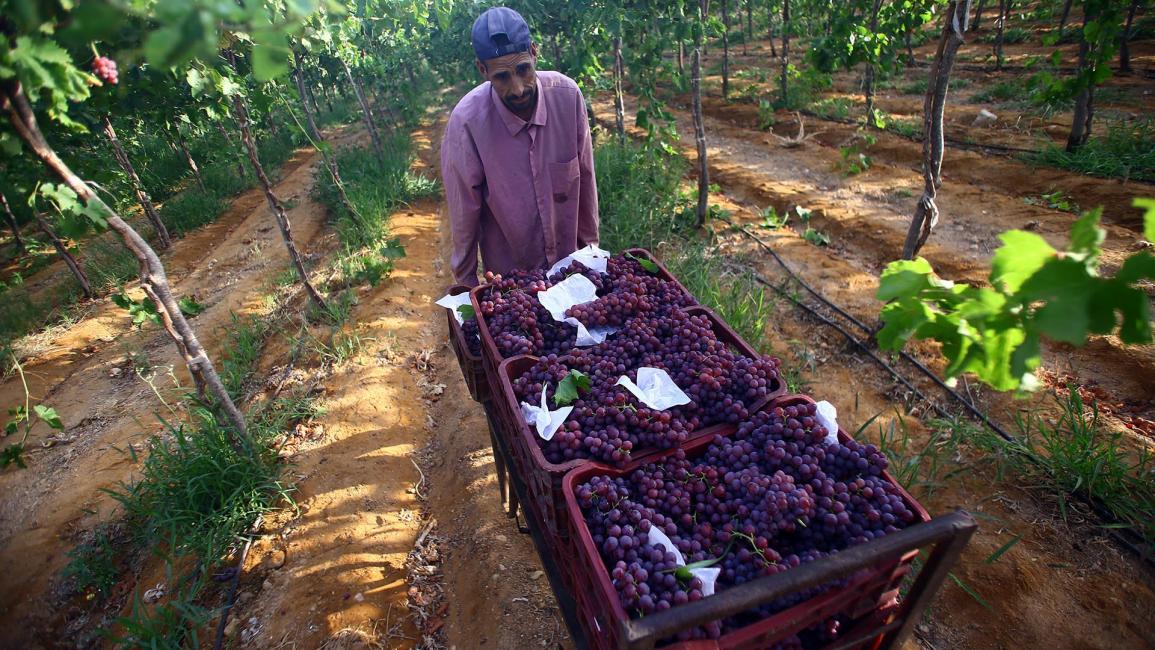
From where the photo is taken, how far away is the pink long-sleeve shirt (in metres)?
2.58

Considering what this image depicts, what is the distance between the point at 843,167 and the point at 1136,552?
625 centimetres

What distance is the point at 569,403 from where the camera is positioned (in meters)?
1.57

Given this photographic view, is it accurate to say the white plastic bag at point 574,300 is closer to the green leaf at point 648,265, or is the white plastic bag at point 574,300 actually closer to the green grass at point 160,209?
the green leaf at point 648,265

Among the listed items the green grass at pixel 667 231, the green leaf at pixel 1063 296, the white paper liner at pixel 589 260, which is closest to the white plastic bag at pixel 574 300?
the white paper liner at pixel 589 260

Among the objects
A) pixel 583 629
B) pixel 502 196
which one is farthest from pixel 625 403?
pixel 502 196

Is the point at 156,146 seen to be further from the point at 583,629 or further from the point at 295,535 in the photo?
the point at 583,629

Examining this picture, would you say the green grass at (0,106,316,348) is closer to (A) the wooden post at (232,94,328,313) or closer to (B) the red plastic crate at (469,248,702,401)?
(A) the wooden post at (232,94,328,313)

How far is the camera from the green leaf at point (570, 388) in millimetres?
1554

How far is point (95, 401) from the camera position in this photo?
16.4 feet

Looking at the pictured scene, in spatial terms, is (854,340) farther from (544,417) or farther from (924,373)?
(544,417)

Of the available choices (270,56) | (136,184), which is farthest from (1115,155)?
(136,184)

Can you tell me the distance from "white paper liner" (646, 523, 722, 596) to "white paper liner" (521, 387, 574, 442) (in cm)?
38

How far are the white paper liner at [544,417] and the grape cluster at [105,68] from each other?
1869mm

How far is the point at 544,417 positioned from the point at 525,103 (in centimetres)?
171
